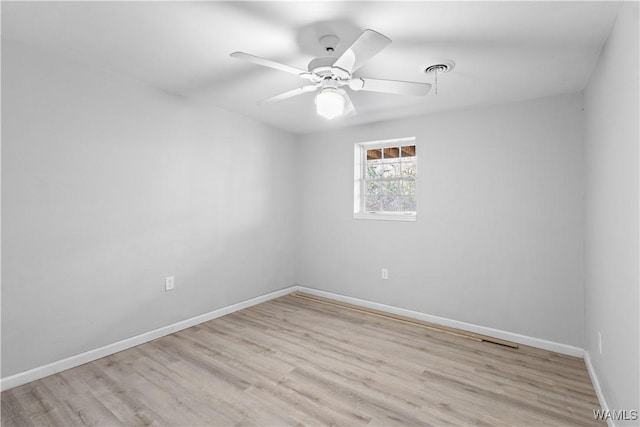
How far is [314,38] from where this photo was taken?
196 cm

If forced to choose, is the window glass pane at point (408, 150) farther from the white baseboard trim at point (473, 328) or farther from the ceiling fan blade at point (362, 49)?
the ceiling fan blade at point (362, 49)

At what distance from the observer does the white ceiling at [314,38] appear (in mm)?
1706

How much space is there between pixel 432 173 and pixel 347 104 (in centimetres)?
157

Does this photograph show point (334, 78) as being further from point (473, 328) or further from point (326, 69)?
point (473, 328)

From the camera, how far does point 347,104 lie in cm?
233

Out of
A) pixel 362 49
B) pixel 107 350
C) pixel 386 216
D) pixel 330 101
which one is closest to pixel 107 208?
pixel 107 350

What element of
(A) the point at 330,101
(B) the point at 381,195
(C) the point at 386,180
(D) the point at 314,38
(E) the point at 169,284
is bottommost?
(E) the point at 169,284

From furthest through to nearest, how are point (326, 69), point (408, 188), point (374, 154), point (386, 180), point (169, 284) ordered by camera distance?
point (374, 154) → point (386, 180) → point (408, 188) → point (169, 284) → point (326, 69)

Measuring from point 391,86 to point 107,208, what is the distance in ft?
7.86

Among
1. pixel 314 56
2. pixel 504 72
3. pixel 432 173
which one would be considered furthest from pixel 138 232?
pixel 504 72

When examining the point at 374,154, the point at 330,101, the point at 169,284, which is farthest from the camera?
the point at 374,154

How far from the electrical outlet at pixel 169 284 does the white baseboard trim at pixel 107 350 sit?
1.18ft

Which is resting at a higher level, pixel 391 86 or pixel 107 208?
pixel 391 86

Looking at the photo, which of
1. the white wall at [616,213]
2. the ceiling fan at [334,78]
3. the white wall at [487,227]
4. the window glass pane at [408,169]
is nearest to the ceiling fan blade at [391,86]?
the ceiling fan at [334,78]
